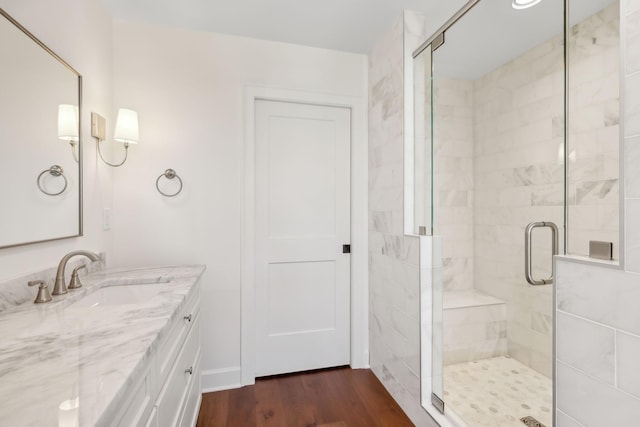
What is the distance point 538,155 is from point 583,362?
39.9 inches

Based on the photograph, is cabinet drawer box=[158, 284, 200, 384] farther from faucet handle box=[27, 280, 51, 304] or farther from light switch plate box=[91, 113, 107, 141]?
light switch plate box=[91, 113, 107, 141]

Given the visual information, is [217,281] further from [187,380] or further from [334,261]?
[334,261]

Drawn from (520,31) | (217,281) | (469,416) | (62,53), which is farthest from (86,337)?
(520,31)

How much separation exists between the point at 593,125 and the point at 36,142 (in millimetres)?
2126

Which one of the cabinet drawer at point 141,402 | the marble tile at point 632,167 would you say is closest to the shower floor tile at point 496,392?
the marble tile at point 632,167

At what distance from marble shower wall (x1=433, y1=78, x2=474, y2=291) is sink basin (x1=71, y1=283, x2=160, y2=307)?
1565 millimetres

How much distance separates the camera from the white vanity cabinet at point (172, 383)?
0.80m

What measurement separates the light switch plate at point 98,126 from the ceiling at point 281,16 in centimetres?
73

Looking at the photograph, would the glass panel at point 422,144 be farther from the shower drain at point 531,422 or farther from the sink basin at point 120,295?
the sink basin at point 120,295

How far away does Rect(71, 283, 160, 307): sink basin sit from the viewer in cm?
123

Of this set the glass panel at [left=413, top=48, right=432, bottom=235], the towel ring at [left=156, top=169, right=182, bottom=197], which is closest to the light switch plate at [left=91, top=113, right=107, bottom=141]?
the towel ring at [left=156, top=169, right=182, bottom=197]

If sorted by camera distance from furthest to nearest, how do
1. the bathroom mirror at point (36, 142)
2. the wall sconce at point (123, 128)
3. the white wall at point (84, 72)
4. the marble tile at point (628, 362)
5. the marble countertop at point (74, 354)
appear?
the wall sconce at point (123, 128) → the white wall at point (84, 72) → the bathroom mirror at point (36, 142) → the marble tile at point (628, 362) → the marble countertop at point (74, 354)

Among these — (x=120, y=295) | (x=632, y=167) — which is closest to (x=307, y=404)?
(x=120, y=295)

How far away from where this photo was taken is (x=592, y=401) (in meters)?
0.93
